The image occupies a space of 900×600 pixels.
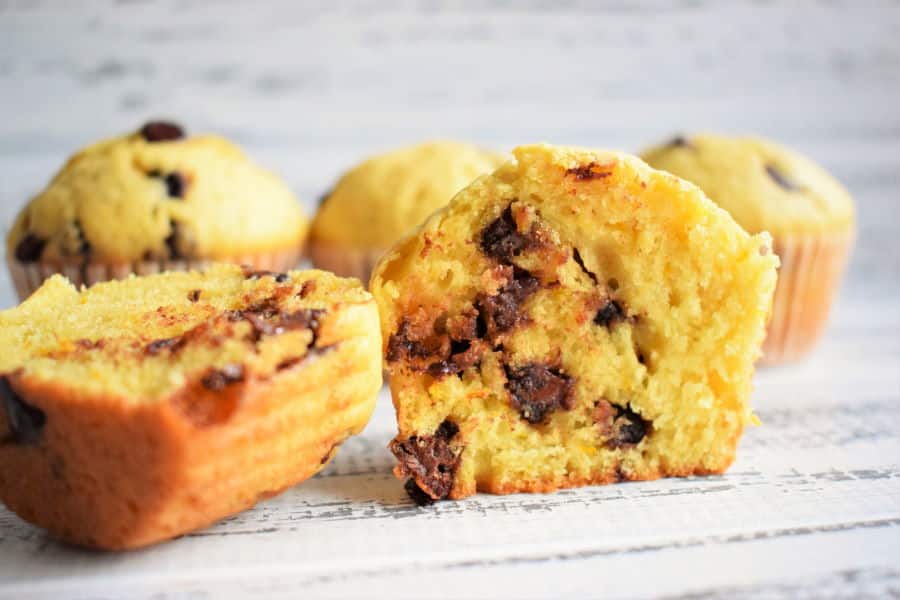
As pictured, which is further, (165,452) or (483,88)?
(483,88)

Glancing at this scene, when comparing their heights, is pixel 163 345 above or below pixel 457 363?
above

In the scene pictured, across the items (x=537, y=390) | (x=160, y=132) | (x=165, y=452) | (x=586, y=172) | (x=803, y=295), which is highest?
(x=586, y=172)

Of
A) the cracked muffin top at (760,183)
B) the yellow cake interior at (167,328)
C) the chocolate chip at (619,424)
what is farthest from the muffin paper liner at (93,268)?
the cracked muffin top at (760,183)

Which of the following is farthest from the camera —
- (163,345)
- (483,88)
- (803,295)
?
(483,88)

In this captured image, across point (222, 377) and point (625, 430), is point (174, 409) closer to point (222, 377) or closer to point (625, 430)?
point (222, 377)

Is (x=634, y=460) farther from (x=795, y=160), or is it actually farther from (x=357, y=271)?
(x=795, y=160)

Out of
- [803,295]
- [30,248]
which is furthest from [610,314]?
[30,248]
